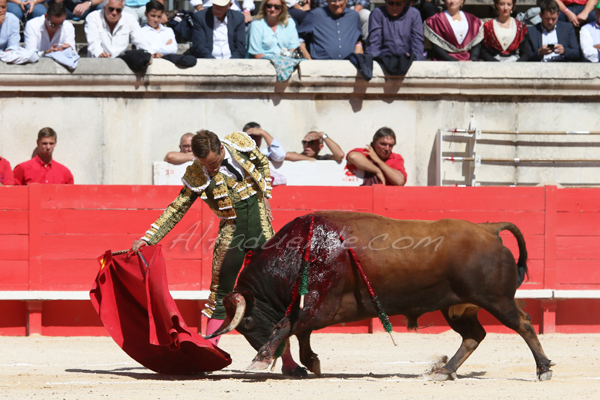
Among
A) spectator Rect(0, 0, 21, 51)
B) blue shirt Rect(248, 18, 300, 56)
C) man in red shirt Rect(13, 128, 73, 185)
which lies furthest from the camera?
blue shirt Rect(248, 18, 300, 56)

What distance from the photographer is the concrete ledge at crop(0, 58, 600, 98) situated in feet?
24.3

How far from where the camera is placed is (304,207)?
20.9 ft

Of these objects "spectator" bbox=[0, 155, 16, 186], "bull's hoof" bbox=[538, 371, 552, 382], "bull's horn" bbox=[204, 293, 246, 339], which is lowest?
"bull's hoof" bbox=[538, 371, 552, 382]

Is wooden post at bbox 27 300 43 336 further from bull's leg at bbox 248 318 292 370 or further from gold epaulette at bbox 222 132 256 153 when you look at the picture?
bull's leg at bbox 248 318 292 370

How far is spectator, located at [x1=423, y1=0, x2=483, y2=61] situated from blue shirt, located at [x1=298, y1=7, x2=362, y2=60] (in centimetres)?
75

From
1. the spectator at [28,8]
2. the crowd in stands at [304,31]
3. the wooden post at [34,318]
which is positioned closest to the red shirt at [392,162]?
the crowd in stands at [304,31]

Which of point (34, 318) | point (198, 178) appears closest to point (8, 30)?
point (34, 318)

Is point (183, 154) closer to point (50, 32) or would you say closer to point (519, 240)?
point (50, 32)

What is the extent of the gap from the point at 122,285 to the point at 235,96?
11.5 feet

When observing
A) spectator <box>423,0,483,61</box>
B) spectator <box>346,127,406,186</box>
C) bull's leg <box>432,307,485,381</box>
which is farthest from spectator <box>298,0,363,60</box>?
bull's leg <box>432,307,485,381</box>

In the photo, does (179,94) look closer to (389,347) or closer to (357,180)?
(357,180)

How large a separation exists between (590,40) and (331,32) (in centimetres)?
268

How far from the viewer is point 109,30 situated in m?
7.52

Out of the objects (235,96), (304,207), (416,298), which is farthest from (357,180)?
(416,298)
